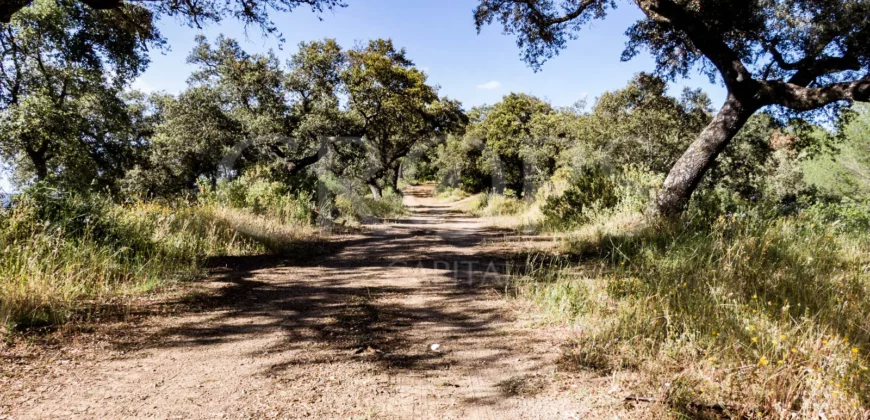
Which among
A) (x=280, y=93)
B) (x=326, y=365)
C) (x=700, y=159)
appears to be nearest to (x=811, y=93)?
(x=700, y=159)

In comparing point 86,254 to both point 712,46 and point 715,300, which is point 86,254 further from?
point 712,46

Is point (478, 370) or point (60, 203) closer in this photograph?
point (478, 370)

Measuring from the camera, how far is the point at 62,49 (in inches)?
425

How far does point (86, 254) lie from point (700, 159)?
952 cm

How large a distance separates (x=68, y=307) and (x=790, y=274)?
6.62 metres

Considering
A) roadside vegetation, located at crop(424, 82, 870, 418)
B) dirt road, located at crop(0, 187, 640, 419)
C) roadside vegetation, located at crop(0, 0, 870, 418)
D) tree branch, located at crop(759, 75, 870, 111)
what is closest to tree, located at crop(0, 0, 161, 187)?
roadside vegetation, located at crop(0, 0, 870, 418)

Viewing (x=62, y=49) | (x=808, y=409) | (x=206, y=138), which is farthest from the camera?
(x=206, y=138)

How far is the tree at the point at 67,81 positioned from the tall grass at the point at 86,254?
4.73 meters

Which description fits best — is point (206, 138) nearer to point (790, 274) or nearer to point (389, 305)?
point (389, 305)

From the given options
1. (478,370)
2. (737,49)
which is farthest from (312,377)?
(737,49)

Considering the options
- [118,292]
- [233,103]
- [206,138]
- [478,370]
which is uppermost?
[233,103]

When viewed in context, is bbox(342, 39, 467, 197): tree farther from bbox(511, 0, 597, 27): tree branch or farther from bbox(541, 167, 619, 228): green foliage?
bbox(541, 167, 619, 228): green foliage

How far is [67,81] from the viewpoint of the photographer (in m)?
11.9

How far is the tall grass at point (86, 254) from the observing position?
11.5 ft
